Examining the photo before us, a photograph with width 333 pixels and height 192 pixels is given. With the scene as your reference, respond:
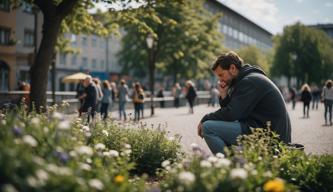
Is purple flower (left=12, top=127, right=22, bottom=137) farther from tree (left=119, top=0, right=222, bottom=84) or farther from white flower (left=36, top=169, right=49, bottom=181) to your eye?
tree (left=119, top=0, right=222, bottom=84)

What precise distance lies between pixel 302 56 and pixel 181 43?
34.3 m

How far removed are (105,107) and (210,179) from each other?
1849cm

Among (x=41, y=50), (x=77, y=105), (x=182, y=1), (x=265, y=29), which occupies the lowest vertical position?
(x=77, y=105)

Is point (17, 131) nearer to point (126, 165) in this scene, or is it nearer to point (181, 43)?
point (126, 165)

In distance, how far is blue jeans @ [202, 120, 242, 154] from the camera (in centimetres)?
661

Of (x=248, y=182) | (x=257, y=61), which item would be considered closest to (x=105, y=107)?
(x=248, y=182)

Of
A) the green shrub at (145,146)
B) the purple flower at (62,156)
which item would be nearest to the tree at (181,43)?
the green shrub at (145,146)

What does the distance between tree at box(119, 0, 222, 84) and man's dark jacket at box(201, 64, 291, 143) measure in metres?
37.3

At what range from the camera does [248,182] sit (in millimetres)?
4281

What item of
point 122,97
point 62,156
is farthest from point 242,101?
point 122,97

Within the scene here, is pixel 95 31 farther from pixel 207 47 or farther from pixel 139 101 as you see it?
pixel 207 47

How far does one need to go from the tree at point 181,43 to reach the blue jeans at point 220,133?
37287mm

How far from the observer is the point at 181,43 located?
49.5m

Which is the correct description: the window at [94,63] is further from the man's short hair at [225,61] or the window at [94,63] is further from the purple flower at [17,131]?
the purple flower at [17,131]
